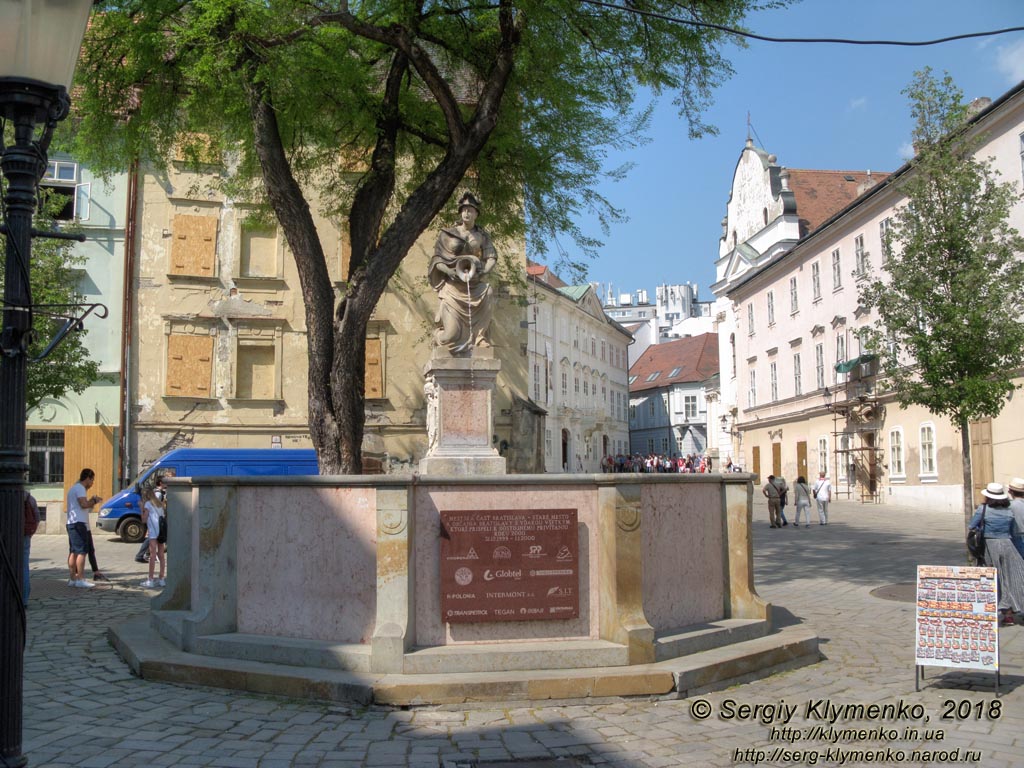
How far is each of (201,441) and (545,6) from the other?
1951 centimetres

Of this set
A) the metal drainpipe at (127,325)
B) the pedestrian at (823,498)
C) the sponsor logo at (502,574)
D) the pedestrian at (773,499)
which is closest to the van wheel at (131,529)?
the metal drainpipe at (127,325)

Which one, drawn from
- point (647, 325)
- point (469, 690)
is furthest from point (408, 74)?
point (647, 325)

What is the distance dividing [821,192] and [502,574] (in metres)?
45.3

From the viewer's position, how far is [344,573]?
7195mm

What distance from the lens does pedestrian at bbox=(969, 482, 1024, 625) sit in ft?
30.7

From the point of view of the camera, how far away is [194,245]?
27766 mm

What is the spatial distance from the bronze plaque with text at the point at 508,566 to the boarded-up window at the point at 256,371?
867 inches

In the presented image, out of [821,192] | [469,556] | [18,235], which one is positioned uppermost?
[821,192]

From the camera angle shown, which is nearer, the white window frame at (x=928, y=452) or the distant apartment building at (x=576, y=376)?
the white window frame at (x=928, y=452)

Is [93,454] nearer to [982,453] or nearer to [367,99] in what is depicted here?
[367,99]

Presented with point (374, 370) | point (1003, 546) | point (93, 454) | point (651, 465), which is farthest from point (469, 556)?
point (651, 465)

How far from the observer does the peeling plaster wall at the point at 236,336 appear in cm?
2731

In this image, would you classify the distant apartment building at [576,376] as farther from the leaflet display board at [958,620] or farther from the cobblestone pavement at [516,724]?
the leaflet display board at [958,620]

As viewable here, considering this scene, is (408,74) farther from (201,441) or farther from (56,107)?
(201,441)
